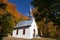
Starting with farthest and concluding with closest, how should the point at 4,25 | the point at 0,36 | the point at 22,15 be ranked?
the point at 22,15
the point at 0,36
the point at 4,25

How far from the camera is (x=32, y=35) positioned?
135 feet

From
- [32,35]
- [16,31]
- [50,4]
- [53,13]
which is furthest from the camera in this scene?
[16,31]

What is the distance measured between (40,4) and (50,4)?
1054 mm

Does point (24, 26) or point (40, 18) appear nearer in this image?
point (40, 18)

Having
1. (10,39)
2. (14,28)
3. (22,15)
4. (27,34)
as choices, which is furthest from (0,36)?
(22,15)

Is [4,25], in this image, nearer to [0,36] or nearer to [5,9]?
[5,9]

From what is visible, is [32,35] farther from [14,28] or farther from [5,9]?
[5,9]

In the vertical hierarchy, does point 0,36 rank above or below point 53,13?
below

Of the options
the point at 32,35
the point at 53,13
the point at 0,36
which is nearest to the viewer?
the point at 53,13

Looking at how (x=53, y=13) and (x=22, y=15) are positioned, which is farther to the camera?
(x=22, y=15)

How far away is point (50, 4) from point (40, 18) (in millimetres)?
2958

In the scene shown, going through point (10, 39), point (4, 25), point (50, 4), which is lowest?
point (10, 39)

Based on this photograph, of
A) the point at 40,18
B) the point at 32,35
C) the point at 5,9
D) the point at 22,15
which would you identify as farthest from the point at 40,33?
the point at 40,18

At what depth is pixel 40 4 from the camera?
17.2 m
